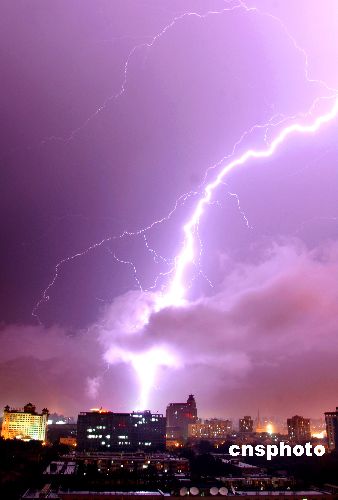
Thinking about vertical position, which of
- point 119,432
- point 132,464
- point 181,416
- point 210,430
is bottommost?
point 132,464

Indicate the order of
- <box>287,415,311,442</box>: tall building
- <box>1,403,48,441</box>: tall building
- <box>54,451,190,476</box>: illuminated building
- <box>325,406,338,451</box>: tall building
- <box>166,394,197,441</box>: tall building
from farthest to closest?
<box>166,394,197,441</box>: tall building < <box>287,415,311,442</box>: tall building < <box>1,403,48,441</box>: tall building < <box>325,406,338,451</box>: tall building < <box>54,451,190,476</box>: illuminated building

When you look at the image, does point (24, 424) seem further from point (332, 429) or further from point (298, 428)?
point (298, 428)

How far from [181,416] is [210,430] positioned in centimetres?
908

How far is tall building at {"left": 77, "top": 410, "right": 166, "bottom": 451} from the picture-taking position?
7906cm

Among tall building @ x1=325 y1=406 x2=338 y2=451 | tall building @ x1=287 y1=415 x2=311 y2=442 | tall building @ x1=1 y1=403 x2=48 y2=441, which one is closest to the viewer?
tall building @ x1=325 y1=406 x2=338 y2=451

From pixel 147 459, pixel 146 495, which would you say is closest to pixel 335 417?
pixel 147 459

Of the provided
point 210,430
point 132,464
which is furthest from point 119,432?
point 210,430

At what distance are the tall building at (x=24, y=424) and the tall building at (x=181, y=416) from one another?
4292 centimetres

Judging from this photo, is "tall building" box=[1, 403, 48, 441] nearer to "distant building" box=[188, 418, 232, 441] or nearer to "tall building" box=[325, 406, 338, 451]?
"distant building" box=[188, 418, 232, 441]

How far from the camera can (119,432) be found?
3164 inches

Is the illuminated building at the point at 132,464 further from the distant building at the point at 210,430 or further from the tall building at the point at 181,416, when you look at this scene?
the tall building at the point at 181,416

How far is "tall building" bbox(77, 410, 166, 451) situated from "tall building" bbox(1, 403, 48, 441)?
1350 inches

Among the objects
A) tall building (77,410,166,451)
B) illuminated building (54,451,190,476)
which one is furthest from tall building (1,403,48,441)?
illuminated building (54,451,190,476)

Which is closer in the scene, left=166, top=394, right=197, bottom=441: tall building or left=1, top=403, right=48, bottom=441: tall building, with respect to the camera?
left=1, top=403, right=48, bottom=441: tall building
